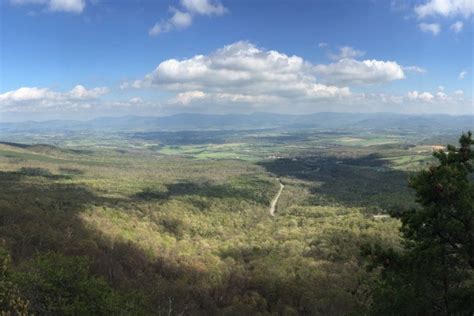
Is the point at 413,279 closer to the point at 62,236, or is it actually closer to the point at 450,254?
the point at 450,254

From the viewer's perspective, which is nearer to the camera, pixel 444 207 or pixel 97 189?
pixel 444 207

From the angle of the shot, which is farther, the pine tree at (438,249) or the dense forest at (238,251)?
the dense forest at (238,251)

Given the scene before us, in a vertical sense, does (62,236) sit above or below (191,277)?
above

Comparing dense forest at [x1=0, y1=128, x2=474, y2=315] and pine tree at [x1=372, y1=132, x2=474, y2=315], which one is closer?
pine tree at [x1=372, y1=132, x2=474, y2=315]

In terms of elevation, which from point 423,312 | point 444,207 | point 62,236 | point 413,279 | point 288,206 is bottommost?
point 288,206

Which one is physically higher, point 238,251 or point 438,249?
point 438,249

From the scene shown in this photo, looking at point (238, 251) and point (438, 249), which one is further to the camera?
point (238, 251)

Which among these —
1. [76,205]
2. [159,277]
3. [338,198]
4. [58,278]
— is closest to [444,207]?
[58,278]

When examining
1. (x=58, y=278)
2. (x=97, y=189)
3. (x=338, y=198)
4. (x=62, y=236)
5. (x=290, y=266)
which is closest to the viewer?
(x=58, y=278)
